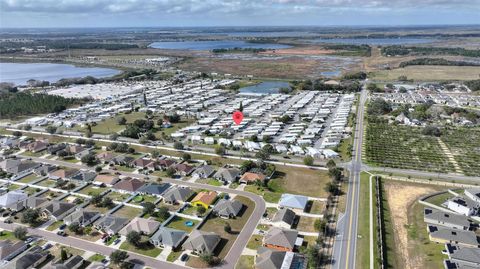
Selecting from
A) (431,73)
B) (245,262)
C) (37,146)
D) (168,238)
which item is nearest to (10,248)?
(168,238)

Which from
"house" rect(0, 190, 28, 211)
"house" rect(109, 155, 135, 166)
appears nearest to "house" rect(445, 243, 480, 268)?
"house" rect(109, 155, 135, 166)

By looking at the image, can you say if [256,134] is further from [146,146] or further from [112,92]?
[112,92]

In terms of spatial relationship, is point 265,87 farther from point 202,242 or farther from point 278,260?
point 278,260

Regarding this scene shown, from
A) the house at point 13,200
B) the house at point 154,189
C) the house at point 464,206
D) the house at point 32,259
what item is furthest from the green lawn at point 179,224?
the house at point 464,206

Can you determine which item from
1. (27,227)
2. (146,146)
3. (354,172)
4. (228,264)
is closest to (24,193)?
(27,227)

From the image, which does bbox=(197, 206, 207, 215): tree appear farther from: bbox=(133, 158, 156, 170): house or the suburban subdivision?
bbox=(133, 158, 156, 170): house

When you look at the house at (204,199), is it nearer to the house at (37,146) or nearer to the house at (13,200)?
the house at (13,200)
